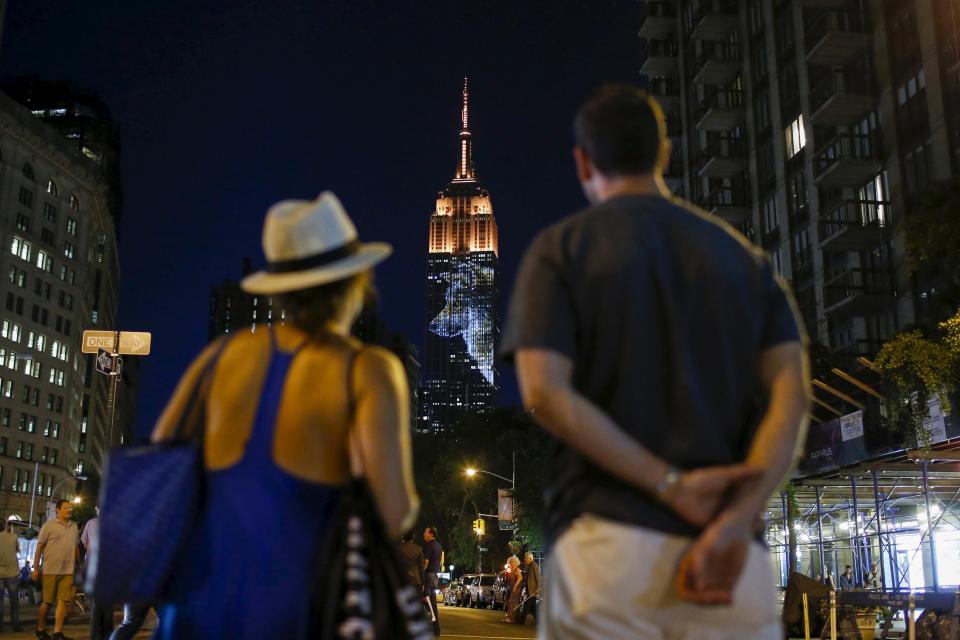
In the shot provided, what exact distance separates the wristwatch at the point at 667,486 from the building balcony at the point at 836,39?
39.9 m

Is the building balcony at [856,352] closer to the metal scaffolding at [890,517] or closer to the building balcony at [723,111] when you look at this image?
the metal scaffolding at [890,517]

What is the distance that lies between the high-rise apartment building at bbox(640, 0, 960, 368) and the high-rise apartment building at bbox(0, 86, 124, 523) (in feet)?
249

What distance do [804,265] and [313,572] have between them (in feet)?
137

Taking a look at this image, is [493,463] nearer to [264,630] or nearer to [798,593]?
[798,593]

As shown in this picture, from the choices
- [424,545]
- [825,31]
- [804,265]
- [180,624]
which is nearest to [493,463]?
[804,265]

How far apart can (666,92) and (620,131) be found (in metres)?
61.2

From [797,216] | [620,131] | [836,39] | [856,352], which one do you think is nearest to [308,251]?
[620,131]

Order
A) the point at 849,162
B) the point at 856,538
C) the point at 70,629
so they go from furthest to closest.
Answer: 1. the point at 849,162
2. the point at 856,538
3. the point at 70,629

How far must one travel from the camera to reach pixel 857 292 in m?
36.2

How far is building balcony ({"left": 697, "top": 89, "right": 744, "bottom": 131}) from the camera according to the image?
50.3 metres

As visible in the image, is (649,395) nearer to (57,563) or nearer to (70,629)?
(57,563)

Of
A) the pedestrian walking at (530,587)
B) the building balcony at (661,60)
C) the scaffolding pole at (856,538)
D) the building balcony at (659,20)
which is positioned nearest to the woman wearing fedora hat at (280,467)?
the scaffolding pole at (856,538)

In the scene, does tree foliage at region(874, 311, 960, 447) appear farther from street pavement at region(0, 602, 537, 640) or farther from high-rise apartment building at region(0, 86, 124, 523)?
high-rise apartment building at region(0, 86, 124, 523)

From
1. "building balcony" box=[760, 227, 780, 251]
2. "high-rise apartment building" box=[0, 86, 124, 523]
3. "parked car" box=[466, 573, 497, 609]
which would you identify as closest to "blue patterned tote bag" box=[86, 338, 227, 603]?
"parked car" box=[466, 573, 497, 609]
